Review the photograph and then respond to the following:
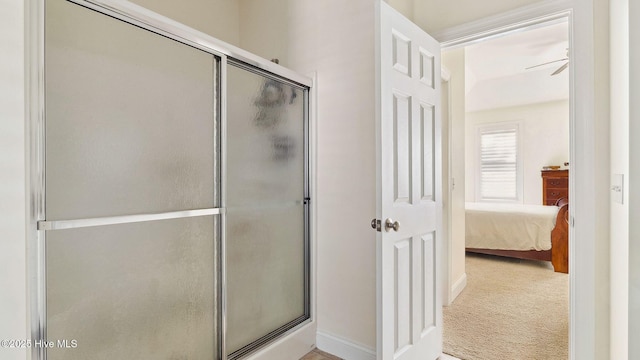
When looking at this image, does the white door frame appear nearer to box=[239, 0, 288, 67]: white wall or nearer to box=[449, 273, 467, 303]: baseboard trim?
box=[449, 273, 467, 303]: baseboard trim

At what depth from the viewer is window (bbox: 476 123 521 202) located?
6676 mm

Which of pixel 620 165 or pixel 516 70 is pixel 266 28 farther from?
pixel 516 70

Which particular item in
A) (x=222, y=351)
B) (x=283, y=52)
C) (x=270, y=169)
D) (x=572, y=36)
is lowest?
(x=222, y=351)

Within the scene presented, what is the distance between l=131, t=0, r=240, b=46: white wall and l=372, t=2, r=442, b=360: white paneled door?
1652 millimetres

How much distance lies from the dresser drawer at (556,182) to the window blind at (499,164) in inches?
23.2

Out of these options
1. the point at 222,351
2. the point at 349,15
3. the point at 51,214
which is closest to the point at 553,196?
the point at 349,15

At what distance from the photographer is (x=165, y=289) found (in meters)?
Result: 1.50

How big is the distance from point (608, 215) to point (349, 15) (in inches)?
71.1

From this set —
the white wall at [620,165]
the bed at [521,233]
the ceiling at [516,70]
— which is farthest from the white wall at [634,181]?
the bed at [521,233]

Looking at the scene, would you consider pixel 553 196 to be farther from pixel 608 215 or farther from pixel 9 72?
pixel 9 72

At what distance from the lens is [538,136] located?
21.2 ft

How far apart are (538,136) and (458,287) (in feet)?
15.8

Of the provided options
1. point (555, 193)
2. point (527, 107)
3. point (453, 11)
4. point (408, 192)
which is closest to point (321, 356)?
point (408, 192)

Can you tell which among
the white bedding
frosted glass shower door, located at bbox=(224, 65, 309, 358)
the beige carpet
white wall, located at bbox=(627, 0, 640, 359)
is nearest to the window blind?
the white bedding
